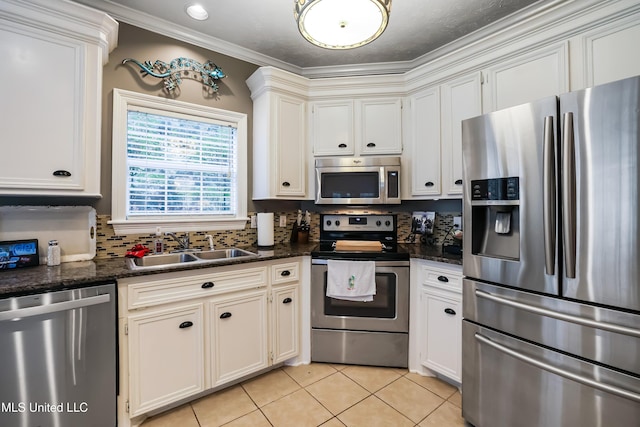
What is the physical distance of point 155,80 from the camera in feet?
7.30

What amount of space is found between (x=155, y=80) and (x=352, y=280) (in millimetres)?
2238

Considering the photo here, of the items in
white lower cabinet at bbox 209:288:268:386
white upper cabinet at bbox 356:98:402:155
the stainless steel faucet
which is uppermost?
white upper cabinet at bbox 356:98:402:155

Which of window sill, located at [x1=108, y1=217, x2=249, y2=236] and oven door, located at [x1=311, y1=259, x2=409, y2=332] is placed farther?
oven door, located at [x1=311, y1=259, x2=409, y2=332]

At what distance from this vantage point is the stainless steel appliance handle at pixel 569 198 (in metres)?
1.24

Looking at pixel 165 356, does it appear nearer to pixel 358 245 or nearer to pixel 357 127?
pixel 358 245

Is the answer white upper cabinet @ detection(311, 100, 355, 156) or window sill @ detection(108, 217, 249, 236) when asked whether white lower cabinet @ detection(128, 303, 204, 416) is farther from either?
white upper cabinet @ detection(311, 100, 355, 156)

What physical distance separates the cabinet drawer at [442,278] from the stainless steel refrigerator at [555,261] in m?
0.30

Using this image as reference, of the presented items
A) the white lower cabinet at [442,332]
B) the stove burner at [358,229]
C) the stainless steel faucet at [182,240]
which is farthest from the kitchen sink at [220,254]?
the white lower cabinet at [442,332]

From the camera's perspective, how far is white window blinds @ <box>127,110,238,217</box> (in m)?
2.18

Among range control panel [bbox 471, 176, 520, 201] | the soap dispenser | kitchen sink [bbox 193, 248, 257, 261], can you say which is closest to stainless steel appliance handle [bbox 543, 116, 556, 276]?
range control panel [bbox 471, 176, 520, 201]

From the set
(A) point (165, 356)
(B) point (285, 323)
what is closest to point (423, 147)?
(B) point (285, 323)

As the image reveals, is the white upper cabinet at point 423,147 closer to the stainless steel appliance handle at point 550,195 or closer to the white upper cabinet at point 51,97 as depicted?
the stainless steel appliance handle at point 550,195

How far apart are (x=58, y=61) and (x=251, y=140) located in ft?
4.54

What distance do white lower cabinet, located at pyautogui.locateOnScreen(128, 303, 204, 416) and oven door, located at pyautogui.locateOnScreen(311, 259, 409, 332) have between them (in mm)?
903
